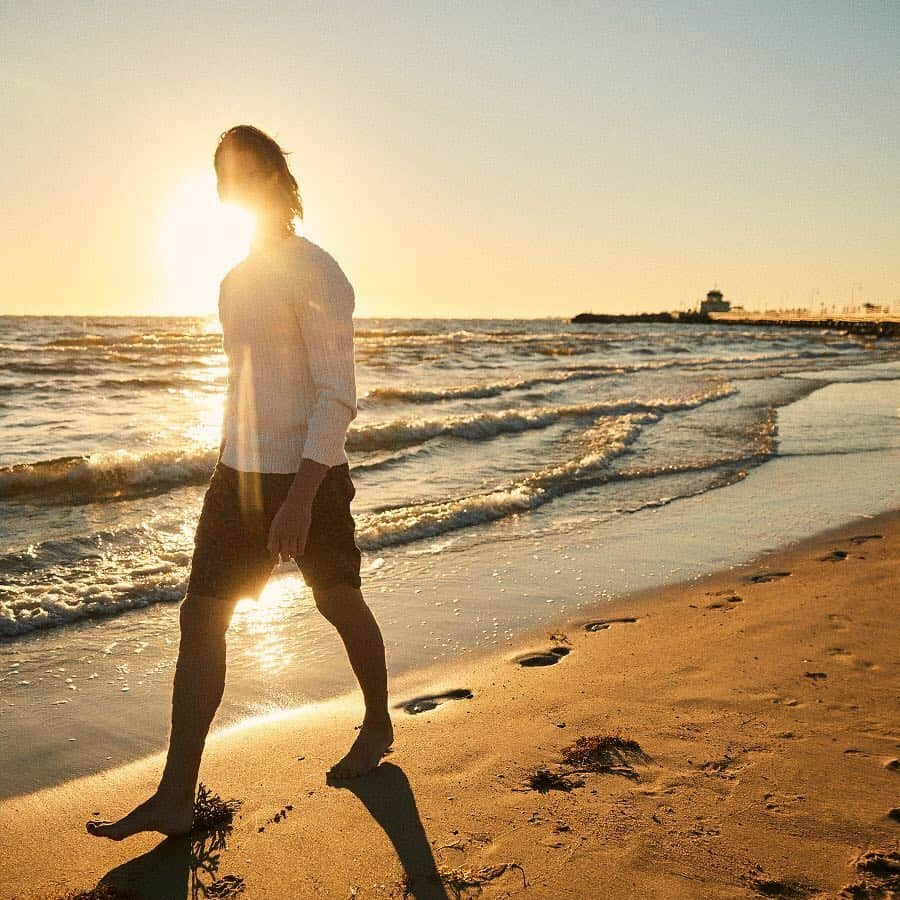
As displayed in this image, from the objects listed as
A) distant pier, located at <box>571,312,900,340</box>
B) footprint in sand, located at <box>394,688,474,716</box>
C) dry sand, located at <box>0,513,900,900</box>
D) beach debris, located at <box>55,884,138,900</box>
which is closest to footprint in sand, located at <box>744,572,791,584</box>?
dry sand, located at <box>0,513,900,900</box>

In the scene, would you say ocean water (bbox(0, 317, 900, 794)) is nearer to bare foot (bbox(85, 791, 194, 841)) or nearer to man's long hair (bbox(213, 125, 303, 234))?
bare foot (bbox(85, 791, 194, 841))

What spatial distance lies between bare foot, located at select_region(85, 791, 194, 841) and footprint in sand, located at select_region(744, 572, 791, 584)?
4264 mm

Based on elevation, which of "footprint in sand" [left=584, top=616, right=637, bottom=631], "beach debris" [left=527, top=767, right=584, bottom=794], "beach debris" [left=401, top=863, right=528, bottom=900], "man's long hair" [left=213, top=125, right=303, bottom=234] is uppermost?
"man's long hair" [left=213, top=125, right=303, bottom=234]

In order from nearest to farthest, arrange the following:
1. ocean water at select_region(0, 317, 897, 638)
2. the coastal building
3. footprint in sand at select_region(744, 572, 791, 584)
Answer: footprint in sand at select_region(744, 572, 791, 584), ocean water at select_region(0, 317, 897, 638), the coastal building

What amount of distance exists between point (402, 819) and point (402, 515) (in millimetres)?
5341

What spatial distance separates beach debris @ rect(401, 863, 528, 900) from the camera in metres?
2.38

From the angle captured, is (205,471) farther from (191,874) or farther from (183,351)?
(183,351)

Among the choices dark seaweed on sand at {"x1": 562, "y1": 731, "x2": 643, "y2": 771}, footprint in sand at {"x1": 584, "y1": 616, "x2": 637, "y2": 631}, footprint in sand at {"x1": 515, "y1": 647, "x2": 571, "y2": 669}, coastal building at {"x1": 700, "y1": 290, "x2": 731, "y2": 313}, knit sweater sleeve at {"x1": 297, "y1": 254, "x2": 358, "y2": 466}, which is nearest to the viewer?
knit sweater sleeve at {"x1": 297, "y1": 254, "x2": 358, "y2": 466}

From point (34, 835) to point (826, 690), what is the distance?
10.2 ft

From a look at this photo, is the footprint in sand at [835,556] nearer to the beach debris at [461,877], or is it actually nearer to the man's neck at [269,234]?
the beach debris at [461,877]

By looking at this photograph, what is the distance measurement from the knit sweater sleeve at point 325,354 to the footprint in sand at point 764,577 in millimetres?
4136

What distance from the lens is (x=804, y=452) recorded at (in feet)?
37.7

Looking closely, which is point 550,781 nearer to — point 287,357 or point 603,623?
point 287,357

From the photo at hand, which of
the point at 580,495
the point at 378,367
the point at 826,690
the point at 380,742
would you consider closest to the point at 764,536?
the point at 580,495
